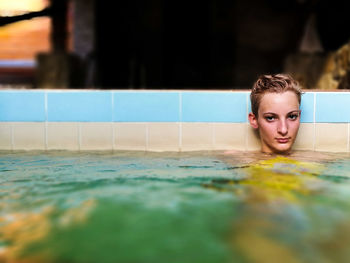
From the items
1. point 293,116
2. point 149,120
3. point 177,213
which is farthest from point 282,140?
point 177,213

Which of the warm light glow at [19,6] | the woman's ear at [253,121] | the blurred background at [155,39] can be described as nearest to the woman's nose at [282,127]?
the woman's ear at [253,121]

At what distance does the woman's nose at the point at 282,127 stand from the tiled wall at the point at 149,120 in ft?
1.21

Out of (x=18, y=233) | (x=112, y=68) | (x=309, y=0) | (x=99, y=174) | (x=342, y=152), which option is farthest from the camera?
(x=112, y=68)

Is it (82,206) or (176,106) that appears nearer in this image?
(82,206)

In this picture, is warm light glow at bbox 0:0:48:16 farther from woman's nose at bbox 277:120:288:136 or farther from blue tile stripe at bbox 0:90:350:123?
woman's nose at bbox 277:120:288:136

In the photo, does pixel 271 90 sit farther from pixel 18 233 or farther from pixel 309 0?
pixel 309 0

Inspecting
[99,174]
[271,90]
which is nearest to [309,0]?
[271,90]

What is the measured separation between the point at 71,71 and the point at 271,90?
5354 millimetres

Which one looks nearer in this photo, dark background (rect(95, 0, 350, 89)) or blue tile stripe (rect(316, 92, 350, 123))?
blue tile stripe (rect(316, 92, 350, 123))

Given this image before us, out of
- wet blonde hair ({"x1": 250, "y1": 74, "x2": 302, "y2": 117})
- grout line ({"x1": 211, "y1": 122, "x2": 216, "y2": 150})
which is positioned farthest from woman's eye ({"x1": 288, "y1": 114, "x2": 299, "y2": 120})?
grout line ({"x1": 211, "y1": 122, "x2": 216, "y2": 150})

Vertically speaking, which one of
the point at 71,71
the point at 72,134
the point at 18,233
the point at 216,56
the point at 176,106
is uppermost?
the point at 216,56

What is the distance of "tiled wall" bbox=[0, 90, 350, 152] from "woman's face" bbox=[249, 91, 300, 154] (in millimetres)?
283

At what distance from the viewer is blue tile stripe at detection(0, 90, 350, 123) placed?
8.80 feet

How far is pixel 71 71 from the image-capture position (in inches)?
271
